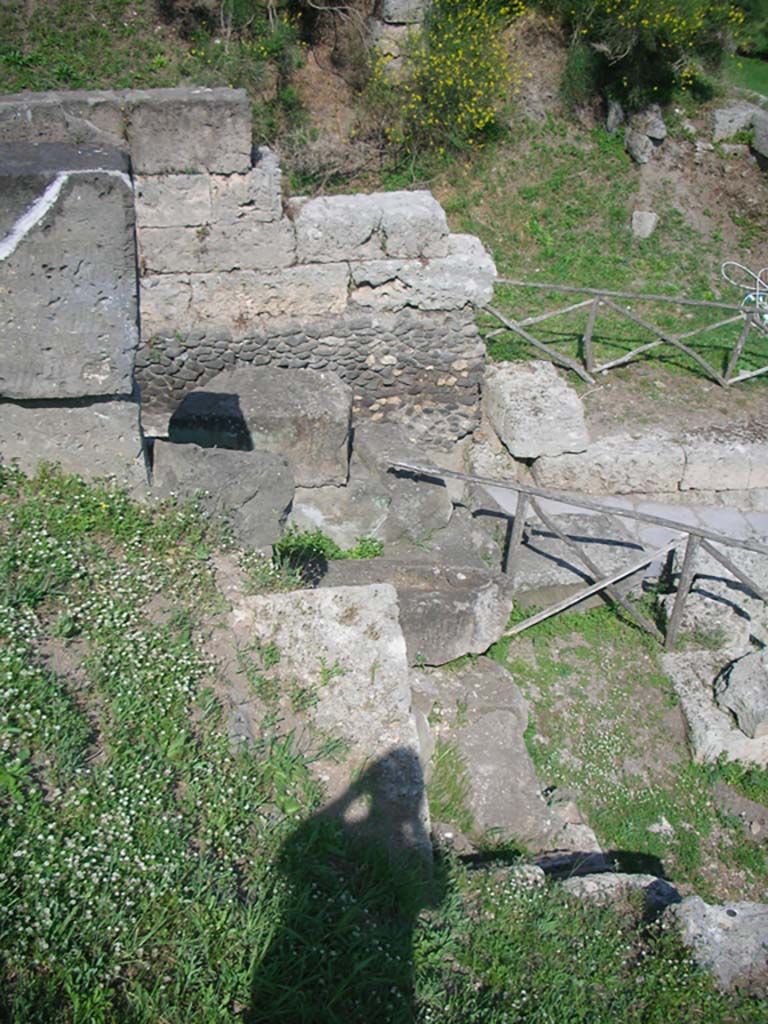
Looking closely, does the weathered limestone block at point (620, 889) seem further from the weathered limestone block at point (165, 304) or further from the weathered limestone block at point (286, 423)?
the weathered limestone block at point (165, 304)

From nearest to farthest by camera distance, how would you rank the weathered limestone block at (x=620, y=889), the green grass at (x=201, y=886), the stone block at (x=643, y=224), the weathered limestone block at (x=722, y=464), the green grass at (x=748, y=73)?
the green grass at (x=201, y=886) < the weathered limestone block at (x=620, y=889) < the weathered limestone block at (x=722, y=464) < the stone block at (x=643, y=224) < the green grass at (x=748, y=73)

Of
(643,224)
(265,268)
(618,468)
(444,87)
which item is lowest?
(618,468)

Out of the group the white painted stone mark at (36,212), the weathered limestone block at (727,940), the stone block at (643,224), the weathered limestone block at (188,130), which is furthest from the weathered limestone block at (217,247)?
the stone block at (643,224)

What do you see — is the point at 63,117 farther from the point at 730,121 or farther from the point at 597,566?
the point at 730,121

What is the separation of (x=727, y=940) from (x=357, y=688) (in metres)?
A: 1.60

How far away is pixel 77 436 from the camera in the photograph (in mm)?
4176

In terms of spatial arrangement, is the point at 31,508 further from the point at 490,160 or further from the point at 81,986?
the point at 490,160

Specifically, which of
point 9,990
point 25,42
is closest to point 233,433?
point 9,990

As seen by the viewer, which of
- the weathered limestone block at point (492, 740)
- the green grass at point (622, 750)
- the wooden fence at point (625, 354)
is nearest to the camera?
the weathered limestone block at point (492, 740)

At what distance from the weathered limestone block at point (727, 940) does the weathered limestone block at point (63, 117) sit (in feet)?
19.3

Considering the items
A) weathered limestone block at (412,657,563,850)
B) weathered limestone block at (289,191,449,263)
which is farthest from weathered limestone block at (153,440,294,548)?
weathered limestone block at (289,191,449,263)

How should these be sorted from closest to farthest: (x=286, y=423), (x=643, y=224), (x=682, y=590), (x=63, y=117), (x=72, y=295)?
(x=72, y=295) < (x=286, y=423) < (x=682, y=590) < (x=63, y=117) < (x=643, y=224)

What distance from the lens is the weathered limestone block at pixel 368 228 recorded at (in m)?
6.92

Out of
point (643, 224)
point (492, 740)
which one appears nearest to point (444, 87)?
point (643, 224)
